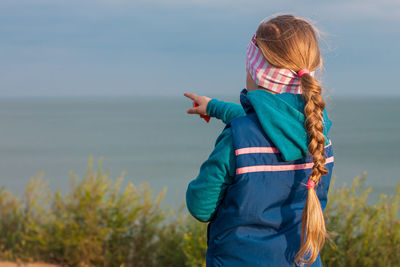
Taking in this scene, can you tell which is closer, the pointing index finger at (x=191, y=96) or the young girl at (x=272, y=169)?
the young girl at (x=272, y=169)

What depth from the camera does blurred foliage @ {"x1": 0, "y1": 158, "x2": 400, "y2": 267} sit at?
381 cm

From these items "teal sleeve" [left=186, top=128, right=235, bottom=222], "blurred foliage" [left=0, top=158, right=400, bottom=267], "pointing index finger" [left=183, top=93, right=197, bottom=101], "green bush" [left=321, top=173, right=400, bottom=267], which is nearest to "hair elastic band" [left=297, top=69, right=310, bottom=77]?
"teal sleeve" [left=186, top=128, right=235, bottom=222]

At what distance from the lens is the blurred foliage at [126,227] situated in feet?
12.5

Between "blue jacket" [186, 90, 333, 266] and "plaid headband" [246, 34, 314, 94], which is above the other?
"plaid headband" [246, 34, 314, 94]

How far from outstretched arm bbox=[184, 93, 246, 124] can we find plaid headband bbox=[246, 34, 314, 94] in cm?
14

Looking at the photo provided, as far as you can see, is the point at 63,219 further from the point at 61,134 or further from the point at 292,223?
the point at 61,134

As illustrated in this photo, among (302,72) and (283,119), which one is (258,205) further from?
(302,72)

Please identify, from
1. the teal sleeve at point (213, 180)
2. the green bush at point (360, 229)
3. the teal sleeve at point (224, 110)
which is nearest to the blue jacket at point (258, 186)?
the teal sleeve at point (213, 180)

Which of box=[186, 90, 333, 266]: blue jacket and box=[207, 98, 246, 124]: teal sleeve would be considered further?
box=[207, 98, 246, 124]: teal sleeve

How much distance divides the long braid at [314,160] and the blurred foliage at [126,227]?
224cm

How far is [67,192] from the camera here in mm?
4461

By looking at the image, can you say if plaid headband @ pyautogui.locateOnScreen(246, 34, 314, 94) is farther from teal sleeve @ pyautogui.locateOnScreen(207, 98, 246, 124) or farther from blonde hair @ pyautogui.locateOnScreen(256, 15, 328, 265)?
teal sleeve @ pyautogui.locateOnScreen(207, 98, 246, 124)

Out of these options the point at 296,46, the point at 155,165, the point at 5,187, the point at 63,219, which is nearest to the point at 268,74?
the point at 296,46

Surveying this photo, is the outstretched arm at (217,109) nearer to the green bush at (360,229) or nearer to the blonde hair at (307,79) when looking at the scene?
the blonde hair at (307,79)
